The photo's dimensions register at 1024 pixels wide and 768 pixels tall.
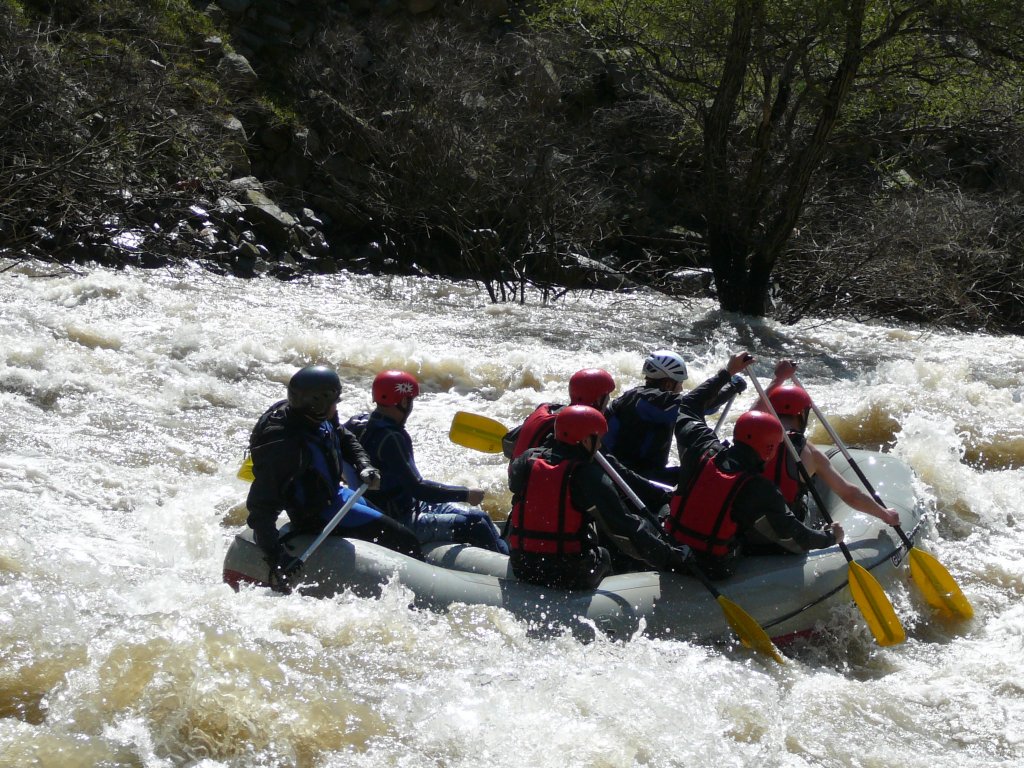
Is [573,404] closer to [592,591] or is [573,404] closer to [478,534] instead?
[478,534]

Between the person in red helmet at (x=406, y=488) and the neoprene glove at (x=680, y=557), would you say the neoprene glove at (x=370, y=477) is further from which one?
the neoprene glove at (x=680, y=557)

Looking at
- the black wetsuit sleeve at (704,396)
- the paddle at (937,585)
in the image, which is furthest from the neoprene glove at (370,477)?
the paddle at (937,585)

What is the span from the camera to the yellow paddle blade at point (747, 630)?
423 centimetres

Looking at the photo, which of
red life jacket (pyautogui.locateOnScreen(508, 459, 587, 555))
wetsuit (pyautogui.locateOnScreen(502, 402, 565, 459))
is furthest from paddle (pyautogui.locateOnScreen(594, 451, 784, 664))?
wetsuit (pyautogui.locateOnScreen(502, 402, 565, 459))

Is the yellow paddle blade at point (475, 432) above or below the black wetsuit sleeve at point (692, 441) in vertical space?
below

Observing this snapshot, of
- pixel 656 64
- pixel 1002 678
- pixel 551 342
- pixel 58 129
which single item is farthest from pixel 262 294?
pixel 1002 678

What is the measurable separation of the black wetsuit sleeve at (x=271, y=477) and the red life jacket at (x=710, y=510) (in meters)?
1.60

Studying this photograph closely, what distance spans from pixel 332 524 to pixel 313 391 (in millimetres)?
541

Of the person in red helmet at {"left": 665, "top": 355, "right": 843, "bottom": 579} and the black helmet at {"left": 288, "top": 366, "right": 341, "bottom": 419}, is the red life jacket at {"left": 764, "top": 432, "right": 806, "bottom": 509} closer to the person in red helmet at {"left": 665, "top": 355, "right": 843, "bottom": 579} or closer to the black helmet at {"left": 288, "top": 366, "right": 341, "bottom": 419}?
the person in red helmet at {"left": 665, "top": 355, "right": 843, "bottom": 579}

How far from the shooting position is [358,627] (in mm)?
4047

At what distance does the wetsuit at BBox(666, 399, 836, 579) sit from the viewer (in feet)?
14.1

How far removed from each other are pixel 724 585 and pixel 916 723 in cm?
89

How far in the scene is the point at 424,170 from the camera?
1443 cm

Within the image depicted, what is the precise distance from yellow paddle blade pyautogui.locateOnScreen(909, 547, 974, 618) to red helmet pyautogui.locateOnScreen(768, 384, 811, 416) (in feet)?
2.94
